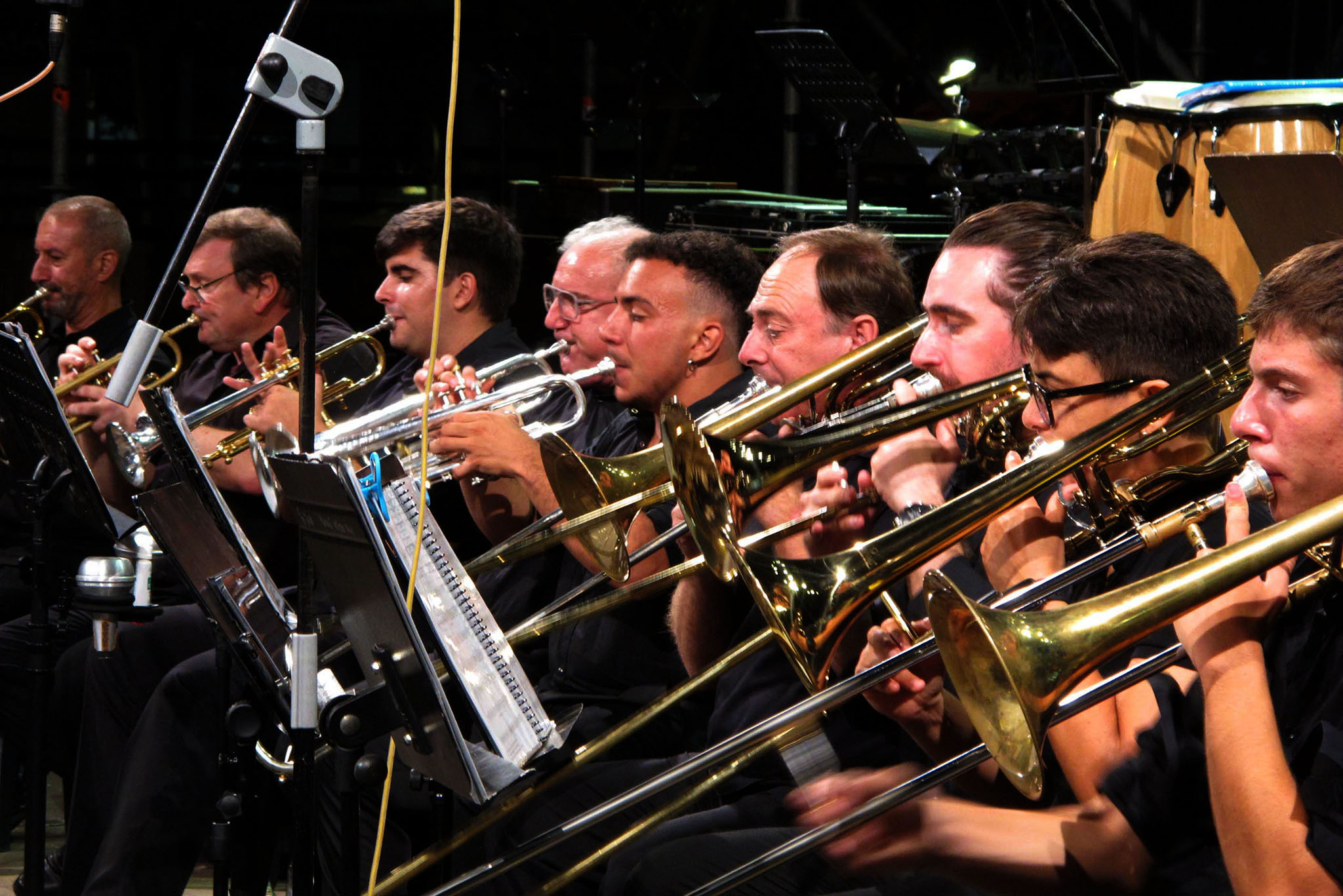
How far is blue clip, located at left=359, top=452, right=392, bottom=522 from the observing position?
202 centimetres

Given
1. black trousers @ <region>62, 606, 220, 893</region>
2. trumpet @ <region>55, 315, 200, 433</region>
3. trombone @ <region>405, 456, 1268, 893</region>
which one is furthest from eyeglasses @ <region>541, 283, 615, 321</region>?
trombone @ <region>405, 456, 1268, 893</region>

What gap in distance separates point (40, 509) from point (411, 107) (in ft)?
18.0

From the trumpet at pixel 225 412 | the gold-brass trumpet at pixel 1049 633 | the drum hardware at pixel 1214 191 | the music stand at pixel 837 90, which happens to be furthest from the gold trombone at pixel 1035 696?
the music stand at pixel 837 90

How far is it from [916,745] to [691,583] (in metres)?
0.56

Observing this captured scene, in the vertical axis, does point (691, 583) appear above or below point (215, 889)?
above

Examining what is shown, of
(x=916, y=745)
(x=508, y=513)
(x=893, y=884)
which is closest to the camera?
(x=893, y=884)

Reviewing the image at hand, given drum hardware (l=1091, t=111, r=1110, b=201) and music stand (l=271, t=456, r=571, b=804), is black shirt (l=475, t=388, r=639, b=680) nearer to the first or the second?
music stand (l=271, t=456, r=571, b=804)

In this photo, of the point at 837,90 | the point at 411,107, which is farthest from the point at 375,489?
the point at 411,107

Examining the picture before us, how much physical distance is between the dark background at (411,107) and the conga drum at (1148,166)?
296 cm

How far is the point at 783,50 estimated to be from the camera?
16.4ft

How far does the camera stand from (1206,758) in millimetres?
1710

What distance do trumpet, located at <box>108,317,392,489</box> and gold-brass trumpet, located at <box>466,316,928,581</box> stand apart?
4.31ft

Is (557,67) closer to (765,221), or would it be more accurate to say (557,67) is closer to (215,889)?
(765,221)

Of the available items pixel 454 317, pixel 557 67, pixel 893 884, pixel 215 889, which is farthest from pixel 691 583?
pixel 557 67
